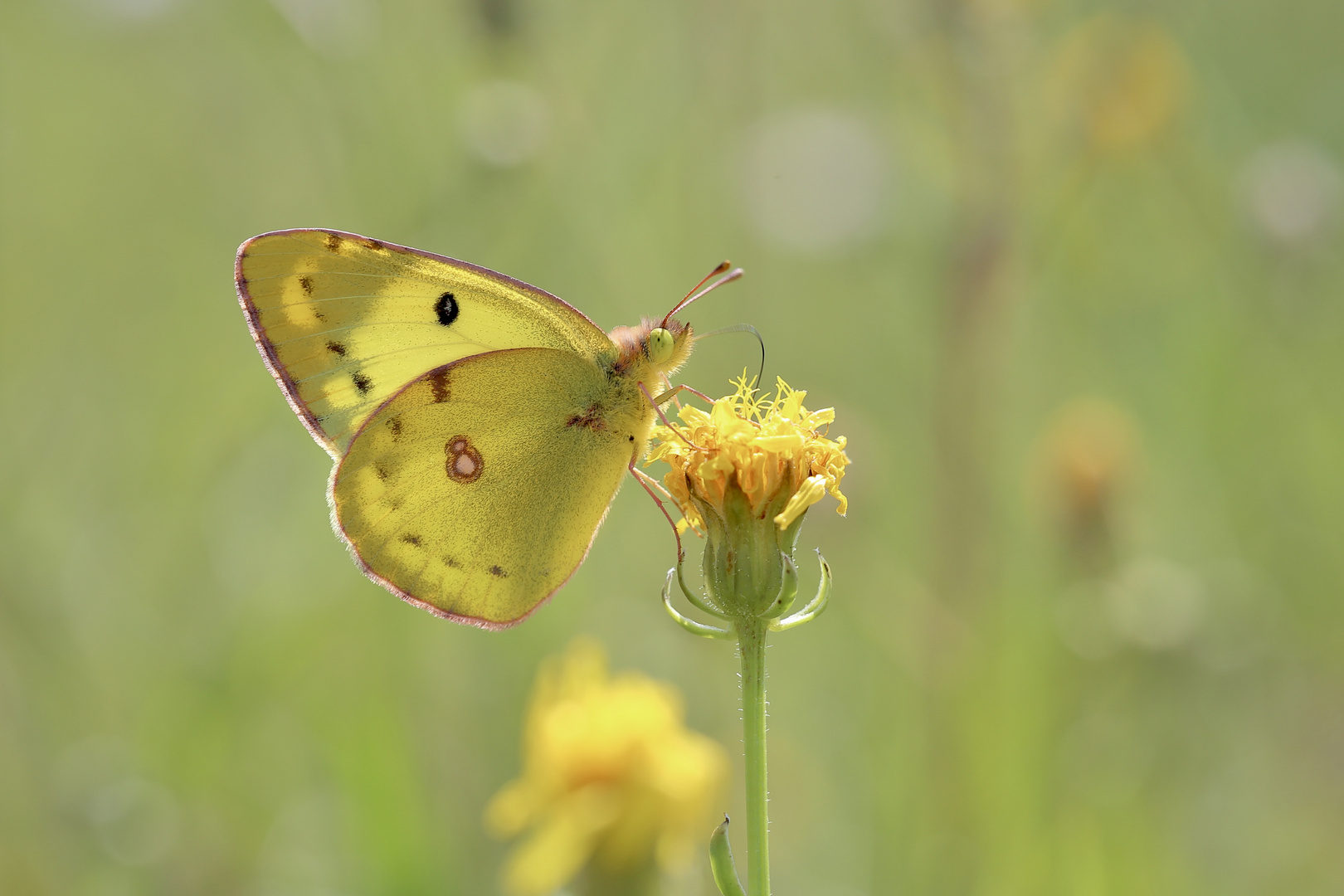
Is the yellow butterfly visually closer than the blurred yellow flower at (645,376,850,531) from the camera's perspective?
No

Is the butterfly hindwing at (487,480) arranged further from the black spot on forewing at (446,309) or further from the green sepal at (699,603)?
the green sepal at (699,603)

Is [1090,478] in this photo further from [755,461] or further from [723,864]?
[723,864]

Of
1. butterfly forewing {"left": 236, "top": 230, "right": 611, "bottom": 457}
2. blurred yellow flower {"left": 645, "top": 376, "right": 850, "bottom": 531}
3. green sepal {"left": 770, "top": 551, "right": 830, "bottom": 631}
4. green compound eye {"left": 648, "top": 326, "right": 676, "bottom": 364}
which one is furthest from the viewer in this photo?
green compound eye {"left": 648, "top": 326, "right": 676, "bottom": 364}

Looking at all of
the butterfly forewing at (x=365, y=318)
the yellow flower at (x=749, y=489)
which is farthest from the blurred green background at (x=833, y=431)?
the yellow flower at (x=749, y=489)

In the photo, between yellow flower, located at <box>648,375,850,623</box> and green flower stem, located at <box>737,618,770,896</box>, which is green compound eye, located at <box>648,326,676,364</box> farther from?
Answer: green flower stem, located at <box>737,618,770,896</box>

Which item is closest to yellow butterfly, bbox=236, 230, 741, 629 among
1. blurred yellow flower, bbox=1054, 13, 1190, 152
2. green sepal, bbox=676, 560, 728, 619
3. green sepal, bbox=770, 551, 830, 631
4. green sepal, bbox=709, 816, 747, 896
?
green sepal, bbox=676, 560, 728, 619

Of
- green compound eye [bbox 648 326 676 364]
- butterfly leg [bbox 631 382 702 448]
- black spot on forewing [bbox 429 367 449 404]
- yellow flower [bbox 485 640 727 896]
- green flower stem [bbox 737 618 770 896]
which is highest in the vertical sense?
green compound eye [bbox 648 326 676 364]
